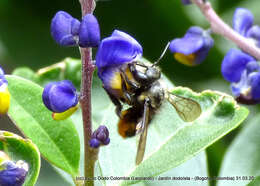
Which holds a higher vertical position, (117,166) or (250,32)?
(250,32)

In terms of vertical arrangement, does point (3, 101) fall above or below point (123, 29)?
above

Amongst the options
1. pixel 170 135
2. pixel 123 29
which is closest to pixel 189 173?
pixel 170 135

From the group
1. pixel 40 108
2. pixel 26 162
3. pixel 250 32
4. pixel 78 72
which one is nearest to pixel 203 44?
pixel 250 32

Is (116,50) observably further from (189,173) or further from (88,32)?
(189,173)

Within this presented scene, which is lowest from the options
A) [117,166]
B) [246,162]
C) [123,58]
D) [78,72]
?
[246,162]

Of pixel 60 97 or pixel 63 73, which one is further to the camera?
pixel 63 73

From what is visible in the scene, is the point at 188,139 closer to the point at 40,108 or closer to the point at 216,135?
the point at 216,135

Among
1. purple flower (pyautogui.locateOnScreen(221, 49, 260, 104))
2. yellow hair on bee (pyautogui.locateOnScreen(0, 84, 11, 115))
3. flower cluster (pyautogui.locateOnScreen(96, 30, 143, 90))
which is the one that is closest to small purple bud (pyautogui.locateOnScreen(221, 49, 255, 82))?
purple flower (pyautogui.locateOnScreen(221, 49, 260, 104))
